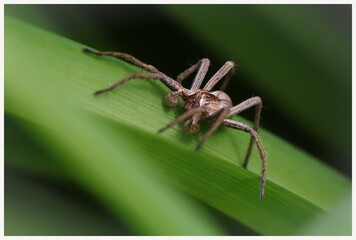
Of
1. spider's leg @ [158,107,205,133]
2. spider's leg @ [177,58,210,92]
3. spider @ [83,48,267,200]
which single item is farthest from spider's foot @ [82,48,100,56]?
spider's leg @ [177,58,210,92]

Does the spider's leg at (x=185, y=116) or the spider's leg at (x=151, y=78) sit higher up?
the spider's leg at (x=151, y=78)

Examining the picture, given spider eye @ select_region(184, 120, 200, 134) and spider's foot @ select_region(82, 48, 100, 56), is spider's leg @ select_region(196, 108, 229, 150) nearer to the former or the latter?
spider eye @ select_region(184, 120, 200, 134)

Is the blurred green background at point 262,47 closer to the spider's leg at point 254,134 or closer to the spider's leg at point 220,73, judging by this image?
the spider's leg at point 220,73

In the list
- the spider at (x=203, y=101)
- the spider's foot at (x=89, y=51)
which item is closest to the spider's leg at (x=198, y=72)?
the spider at (x=203, y=101)

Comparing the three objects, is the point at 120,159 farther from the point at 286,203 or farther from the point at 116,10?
the point at 116,10

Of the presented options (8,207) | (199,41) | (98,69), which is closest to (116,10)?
(199,41)

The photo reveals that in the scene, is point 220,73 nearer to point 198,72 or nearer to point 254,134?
point 198,72

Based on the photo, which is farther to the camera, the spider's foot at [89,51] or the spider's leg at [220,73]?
the spider's leg at [220,73]
